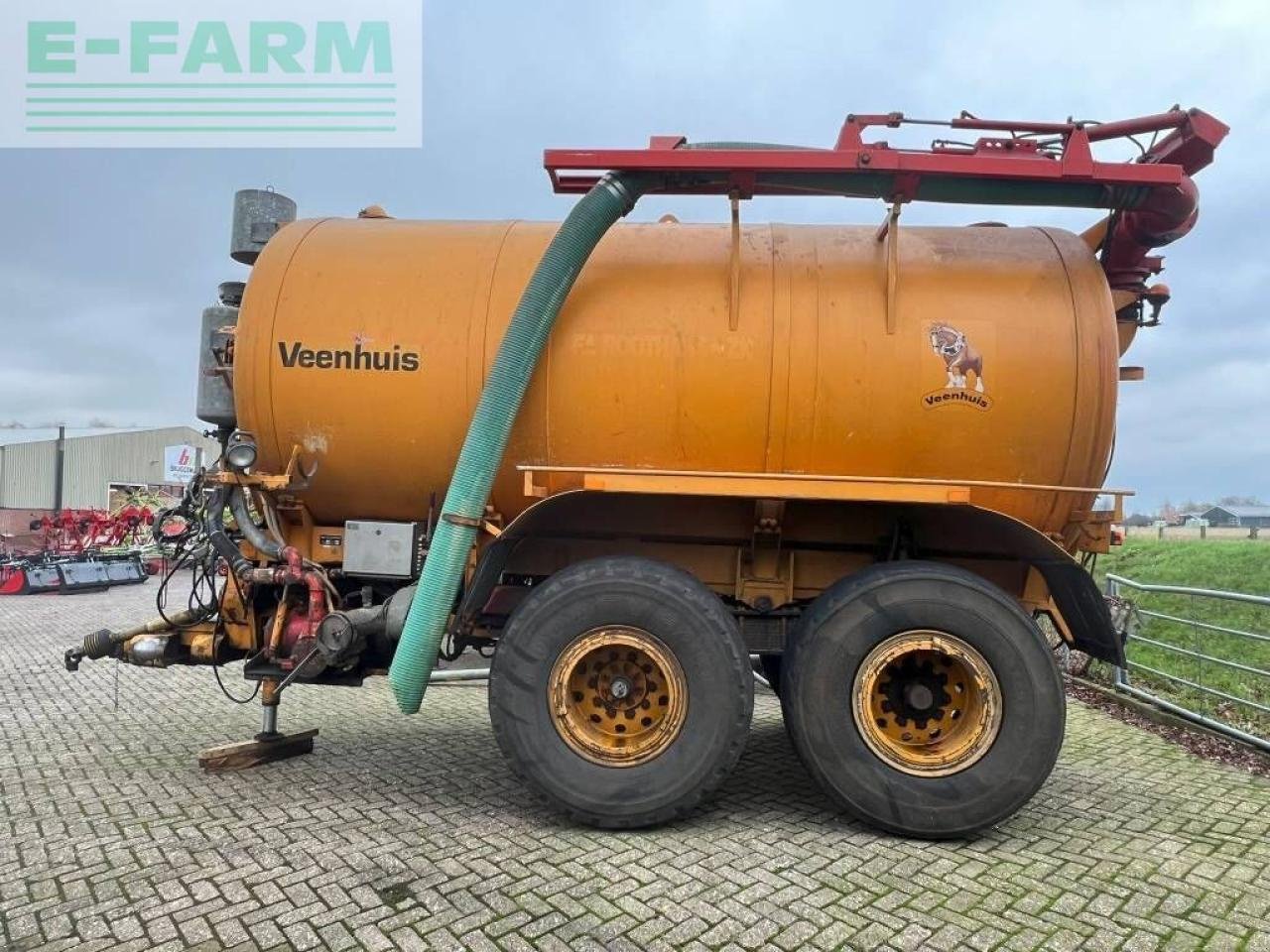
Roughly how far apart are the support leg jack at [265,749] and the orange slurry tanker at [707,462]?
0.04 metres

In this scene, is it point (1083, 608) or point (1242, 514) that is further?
point (1242, 514)

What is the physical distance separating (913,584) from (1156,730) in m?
3.81

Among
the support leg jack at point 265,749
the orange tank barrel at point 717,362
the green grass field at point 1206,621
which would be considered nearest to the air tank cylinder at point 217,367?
the orange tank barrel at point 717,362

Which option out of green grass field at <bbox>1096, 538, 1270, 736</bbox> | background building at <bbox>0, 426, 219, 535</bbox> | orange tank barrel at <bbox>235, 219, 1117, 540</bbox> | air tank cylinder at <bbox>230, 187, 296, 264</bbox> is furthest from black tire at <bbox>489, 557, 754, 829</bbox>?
background building at <bbox>0, 426, 219, 535</bbox>

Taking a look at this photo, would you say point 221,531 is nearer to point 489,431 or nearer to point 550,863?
point 489,431

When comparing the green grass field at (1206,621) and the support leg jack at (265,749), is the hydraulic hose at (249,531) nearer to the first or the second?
the support leg jack at (265,749)

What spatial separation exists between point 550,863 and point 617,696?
0.84 metres

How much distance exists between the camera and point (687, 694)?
381 centimetres

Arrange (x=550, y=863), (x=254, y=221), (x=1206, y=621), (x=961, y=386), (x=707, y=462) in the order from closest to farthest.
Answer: (x=550, y=863), (x=961, y=386), (x=707, y=462), (x=254, y=221), (x=1206, y=621)

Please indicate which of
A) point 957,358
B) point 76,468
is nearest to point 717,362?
point 957,358

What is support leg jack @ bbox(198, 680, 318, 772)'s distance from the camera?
4.71 metres

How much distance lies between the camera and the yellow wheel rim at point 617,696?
383 cm

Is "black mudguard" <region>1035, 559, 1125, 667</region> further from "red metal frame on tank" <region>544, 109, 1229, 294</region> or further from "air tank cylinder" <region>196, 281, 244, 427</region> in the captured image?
"air tank cylinder" <region>196, 281, 244, 427</region>

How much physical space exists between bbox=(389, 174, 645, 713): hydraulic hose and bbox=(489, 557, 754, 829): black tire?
416 millimetres
